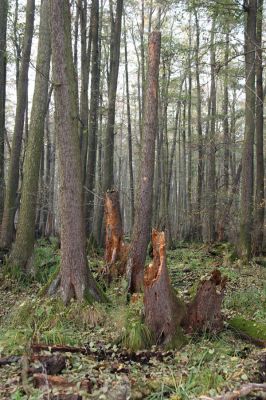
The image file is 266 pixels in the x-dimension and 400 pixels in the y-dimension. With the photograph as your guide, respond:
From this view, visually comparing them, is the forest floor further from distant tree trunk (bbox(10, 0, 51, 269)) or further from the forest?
distant tree trunk (bbox(10, 0, 51, 269))

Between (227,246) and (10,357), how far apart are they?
9652mm

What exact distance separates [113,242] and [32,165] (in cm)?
247

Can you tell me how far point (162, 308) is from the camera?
18.8 ft

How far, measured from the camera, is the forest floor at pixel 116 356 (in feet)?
13.5

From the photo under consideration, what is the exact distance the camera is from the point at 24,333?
219 inches

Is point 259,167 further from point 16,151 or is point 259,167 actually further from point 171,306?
point 171,306

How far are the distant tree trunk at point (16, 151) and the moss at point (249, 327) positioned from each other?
21.0 feet

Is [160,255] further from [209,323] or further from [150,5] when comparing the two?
[150,5]

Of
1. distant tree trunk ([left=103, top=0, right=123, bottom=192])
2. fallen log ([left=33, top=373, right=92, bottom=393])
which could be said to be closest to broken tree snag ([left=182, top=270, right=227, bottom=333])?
fallen log ([left=33, top=373, right=92, bottom=393])

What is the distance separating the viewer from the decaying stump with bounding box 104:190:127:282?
911cm

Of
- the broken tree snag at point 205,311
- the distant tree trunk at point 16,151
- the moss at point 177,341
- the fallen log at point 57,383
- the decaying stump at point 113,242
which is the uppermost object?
the distant tree trunk at point 16,151

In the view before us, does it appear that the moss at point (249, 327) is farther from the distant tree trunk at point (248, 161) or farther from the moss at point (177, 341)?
the distant tree trunk at point (248, 161)

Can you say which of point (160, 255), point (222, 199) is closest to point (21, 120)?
point (160, 255)

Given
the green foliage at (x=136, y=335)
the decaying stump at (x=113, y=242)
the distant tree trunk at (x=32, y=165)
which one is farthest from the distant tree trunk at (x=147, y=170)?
the distant tree trunk at (x=32, y=165)
